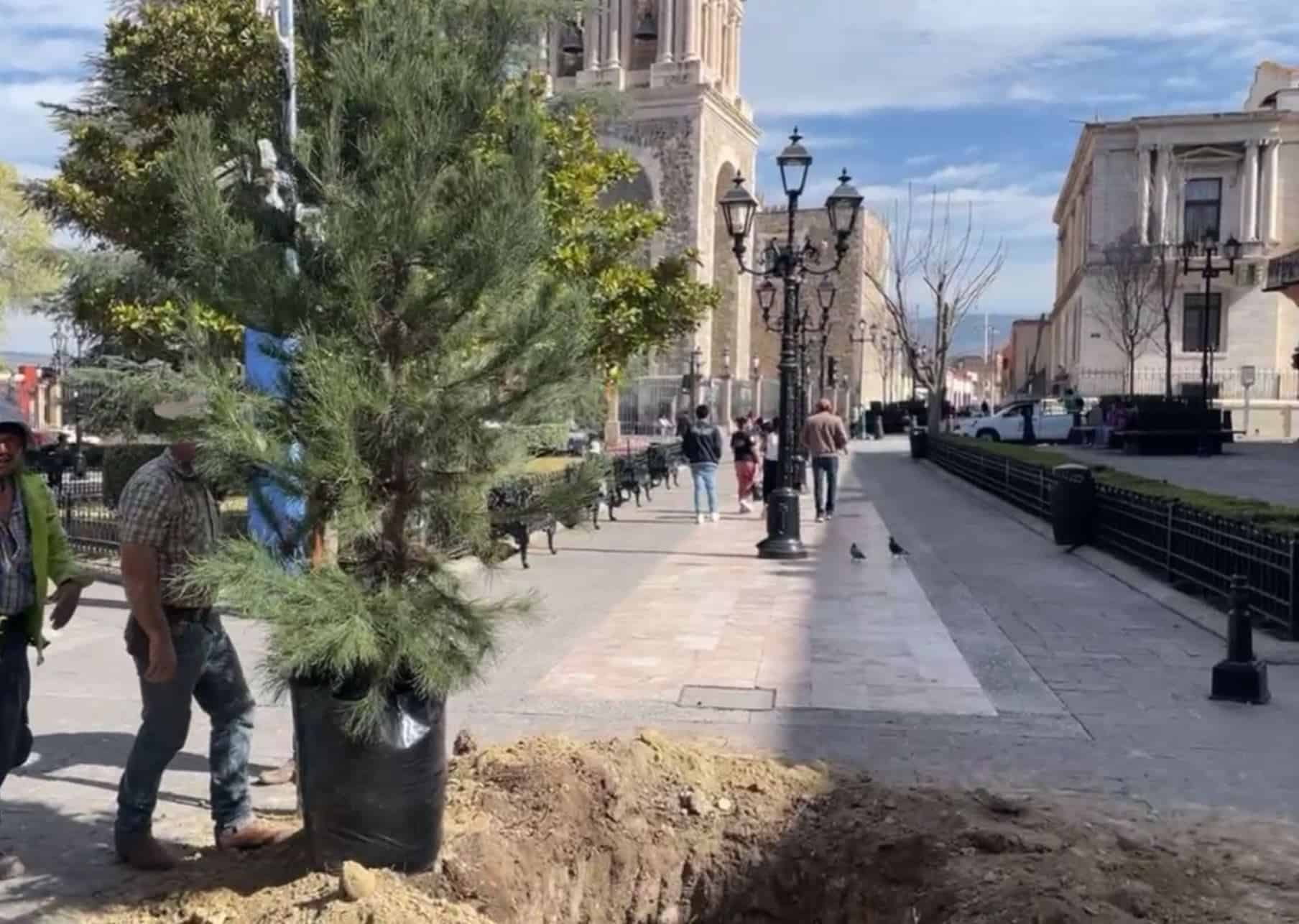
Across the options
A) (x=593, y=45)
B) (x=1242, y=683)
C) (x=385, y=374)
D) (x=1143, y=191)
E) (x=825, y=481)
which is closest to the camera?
(x=385, y=374)

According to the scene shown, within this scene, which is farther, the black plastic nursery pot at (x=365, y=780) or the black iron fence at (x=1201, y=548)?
the black iron fence at (x=1201, y=548)

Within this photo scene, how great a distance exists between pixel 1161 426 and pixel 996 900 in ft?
108

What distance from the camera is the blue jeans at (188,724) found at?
4.07 meters

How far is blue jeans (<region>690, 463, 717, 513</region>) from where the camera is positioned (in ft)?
53.3

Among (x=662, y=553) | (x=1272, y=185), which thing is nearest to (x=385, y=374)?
(x=662, y=553)

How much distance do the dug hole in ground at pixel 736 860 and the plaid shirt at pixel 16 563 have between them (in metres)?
1.08

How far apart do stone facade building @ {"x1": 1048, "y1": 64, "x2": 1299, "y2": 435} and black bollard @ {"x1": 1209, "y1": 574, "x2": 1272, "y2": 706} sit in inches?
1802

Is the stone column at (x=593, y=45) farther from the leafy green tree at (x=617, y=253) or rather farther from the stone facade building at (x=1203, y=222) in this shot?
the leafy green tree at (x=617, y=253)

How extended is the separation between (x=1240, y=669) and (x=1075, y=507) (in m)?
6.81

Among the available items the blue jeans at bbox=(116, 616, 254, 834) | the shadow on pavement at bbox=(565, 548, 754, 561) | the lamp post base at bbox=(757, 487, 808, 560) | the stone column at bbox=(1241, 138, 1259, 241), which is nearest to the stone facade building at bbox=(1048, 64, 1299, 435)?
the stone column at bbox=(1241, 138, 1259, 241)

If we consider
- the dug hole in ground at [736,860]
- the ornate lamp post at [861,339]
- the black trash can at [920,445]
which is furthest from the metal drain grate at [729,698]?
the ornate lamp post at [861,339]

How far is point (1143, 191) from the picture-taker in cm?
5100

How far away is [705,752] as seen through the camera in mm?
4609

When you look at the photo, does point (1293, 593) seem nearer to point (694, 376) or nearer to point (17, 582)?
point (17, 582)
